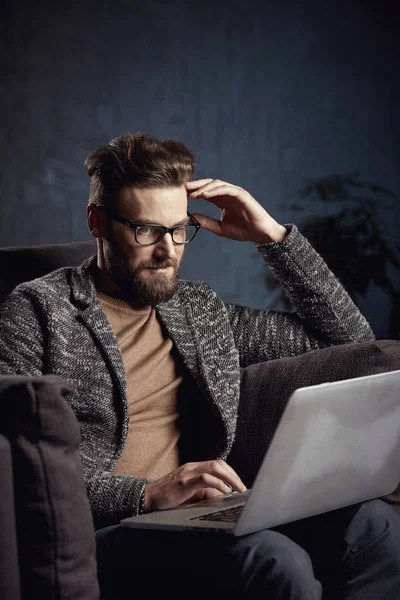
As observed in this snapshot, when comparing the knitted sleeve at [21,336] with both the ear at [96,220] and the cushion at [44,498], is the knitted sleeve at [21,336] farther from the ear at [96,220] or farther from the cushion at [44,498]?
the cushion at [44,498]

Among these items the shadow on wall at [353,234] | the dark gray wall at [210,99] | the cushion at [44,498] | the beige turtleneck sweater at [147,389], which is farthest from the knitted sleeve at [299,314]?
the shadow on wall at [353,234]

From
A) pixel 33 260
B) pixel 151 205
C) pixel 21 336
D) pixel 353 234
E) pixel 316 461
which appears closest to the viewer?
pixel 316 461

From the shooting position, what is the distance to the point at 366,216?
3.76 m

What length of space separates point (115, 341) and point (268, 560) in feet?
2.04

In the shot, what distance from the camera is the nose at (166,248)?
176cm

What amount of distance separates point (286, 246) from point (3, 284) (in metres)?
0.65

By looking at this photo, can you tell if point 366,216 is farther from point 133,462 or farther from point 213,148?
point 133,462

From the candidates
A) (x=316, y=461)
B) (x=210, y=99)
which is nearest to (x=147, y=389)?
(x=316, y=461)

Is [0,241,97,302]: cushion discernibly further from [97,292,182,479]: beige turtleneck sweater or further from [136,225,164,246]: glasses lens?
[136,225,164,246]: glasses lens

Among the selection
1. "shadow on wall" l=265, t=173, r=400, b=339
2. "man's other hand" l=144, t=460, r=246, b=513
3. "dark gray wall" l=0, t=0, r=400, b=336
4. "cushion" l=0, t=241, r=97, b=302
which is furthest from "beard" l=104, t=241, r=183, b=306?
"shadow on wall" l=265, t=173, r=400, b=339

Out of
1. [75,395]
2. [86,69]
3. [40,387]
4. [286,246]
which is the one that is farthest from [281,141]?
[40,387]

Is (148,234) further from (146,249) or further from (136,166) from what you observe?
(136,166)

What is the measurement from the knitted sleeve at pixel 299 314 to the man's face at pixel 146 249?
0.25 meters

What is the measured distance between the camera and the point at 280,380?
1822mm
